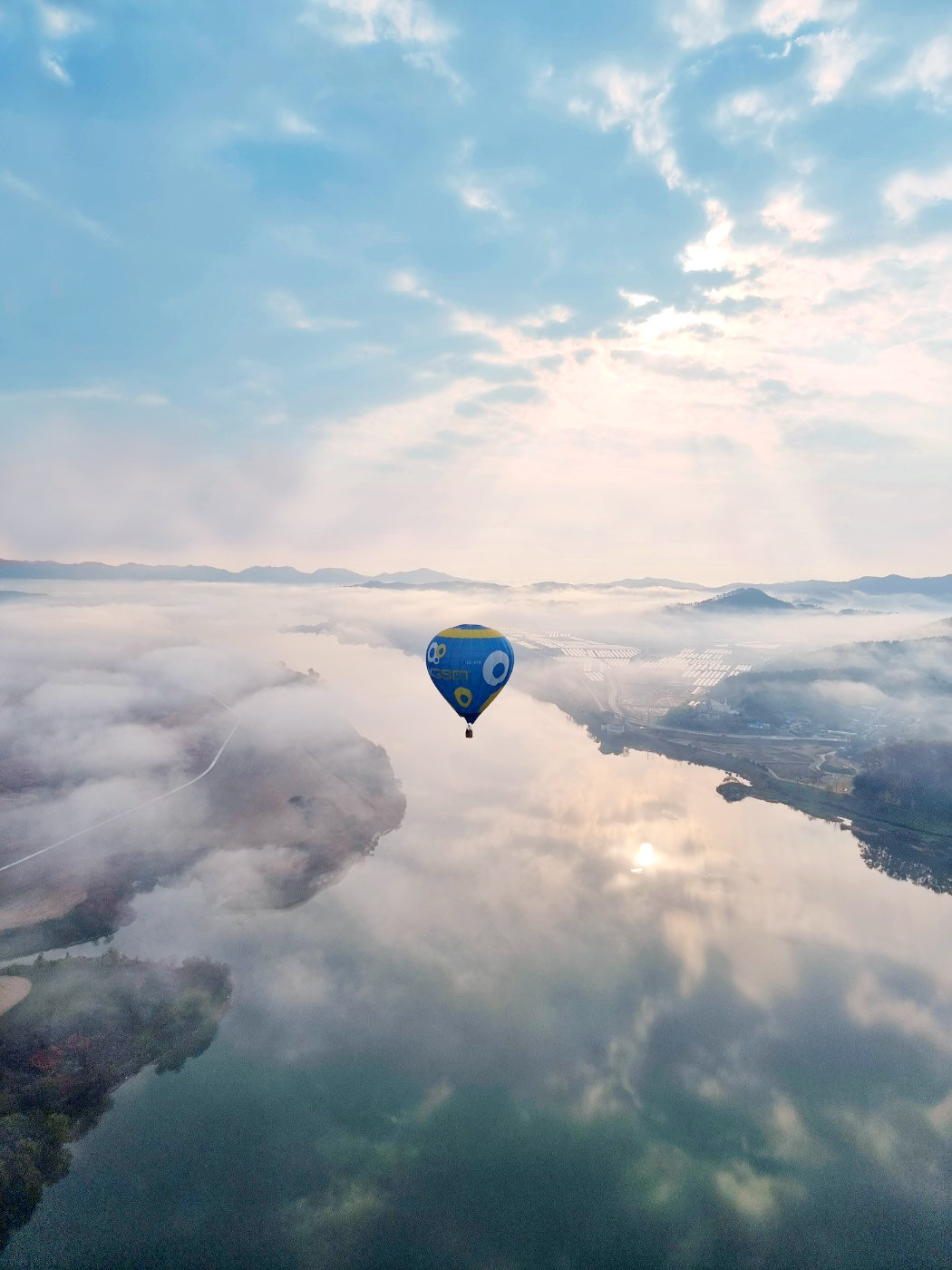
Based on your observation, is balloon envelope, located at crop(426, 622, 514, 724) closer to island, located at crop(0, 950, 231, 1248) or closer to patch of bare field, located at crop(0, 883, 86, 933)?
island, located at crop(0, 950, 231, 1248)

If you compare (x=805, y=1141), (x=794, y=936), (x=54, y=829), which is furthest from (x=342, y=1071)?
(x=54, y=829)

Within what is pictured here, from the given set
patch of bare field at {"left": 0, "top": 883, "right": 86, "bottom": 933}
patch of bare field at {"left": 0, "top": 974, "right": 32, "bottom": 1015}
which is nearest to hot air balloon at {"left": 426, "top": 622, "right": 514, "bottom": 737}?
patch of bare field at {"left": 0, "top": 974, "right": 32, "bottom": 1015}

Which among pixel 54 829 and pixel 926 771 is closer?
pixel 54 829

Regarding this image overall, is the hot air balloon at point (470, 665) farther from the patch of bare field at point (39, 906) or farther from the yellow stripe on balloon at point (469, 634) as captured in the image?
the patch of bare field at point (39, 906)

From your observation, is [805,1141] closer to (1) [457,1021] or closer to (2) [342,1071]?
(1) [457,1021]

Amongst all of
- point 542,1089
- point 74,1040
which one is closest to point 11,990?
point 74,1040

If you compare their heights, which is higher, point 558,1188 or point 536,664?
point 536,664

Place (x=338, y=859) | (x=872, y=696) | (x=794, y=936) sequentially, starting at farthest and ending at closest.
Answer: (x=872, y=696) < (x=338, y=859) < (x=794, y=936)

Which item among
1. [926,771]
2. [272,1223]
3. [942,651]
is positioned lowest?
[272,1223]
